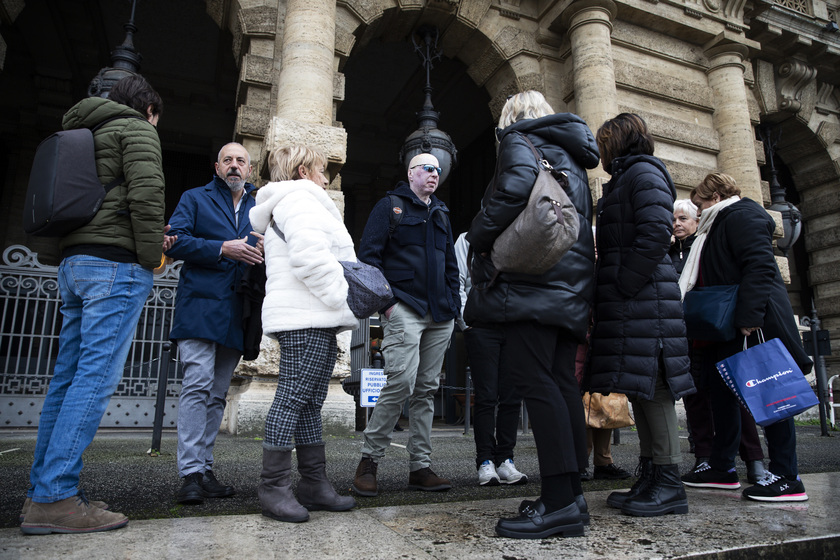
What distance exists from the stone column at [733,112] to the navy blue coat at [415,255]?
730 cm

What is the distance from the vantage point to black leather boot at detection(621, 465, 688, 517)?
8.40ft

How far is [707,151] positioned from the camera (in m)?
9.16

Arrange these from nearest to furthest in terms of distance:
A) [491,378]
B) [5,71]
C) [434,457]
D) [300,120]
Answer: [491,378] → [434,457] → [300,120] → [5,71]

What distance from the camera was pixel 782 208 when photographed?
10820 mm

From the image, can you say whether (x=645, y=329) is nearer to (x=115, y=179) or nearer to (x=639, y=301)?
(x=639, y=301)

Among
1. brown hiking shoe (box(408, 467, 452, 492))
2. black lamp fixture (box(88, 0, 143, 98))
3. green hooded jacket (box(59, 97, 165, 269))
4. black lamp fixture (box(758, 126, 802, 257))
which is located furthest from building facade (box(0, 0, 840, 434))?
green hooded jacket (box(59, 97, 165, 269))

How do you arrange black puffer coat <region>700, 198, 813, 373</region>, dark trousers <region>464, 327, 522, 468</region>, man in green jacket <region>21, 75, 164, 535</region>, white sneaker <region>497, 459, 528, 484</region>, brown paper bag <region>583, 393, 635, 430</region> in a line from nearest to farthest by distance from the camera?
1. man in green jacket <region>21, 75, 164, 535</region>
2. black puffer coat <region>700, 198, 813, 373</region>
3. white sneaker <region>497, 459, 528, 484</region>
4. dark trousers <region>464, 327, 522, 468</region>
5. brown paper bag <region>583, 393, 635, 430</region>

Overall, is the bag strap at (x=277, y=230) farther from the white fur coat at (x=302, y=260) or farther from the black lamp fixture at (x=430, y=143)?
the black lamp fixture at (x=430, y=143)

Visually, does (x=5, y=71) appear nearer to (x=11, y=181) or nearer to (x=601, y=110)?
(x=11, y=181)

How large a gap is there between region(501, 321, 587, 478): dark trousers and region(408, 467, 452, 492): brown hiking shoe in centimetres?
102

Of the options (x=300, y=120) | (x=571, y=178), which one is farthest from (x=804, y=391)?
(x=300, y=120)

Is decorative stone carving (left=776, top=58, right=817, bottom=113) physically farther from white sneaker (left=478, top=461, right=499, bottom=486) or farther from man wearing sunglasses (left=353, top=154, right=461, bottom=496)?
white sneaker (left=478, top=461, right=499, bottom=486)

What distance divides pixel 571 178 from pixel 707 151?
7847mm

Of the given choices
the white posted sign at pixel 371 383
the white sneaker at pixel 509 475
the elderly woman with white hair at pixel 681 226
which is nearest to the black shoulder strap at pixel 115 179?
the white sneaker at pixel 509 475
